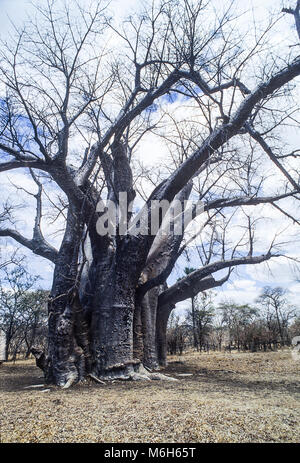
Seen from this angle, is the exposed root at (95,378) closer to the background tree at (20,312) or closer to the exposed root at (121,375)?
the exposed root at (121,375)

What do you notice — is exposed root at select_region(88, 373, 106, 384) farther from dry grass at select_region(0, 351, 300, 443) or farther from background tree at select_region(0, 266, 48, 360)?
background tree at select_region(0, 266, 48, 360)

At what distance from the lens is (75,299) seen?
405 centimetres

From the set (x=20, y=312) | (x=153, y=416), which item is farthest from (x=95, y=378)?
(x=20, y=312)

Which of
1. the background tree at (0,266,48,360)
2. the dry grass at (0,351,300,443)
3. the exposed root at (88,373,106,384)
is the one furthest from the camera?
the background tree at (0,266,48,360)

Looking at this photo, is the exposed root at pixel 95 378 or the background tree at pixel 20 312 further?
the background tree at pixel 20 312

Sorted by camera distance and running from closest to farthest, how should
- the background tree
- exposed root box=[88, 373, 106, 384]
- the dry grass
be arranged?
the dry grass → exposed root box=[88, 373, 106, 384] → the background tree

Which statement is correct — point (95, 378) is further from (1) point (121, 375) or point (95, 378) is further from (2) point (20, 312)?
(2) point (20, 312)

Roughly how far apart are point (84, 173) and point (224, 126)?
6.76ft

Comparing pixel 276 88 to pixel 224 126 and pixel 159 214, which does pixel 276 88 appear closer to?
pixel 224 126

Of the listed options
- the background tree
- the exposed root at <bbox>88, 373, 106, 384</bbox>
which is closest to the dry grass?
the exposed root at <bbox>88, 373, 106, 384</bbox>

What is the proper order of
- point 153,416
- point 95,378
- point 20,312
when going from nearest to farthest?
point 153,416 → point 95,378 → point 20,312

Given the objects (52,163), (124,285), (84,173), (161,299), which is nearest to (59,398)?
(124,285)

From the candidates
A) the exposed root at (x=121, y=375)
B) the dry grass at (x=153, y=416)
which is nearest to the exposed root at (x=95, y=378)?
the exposed root at (x=121, y=375)

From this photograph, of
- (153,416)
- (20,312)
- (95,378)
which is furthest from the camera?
(20,312)
